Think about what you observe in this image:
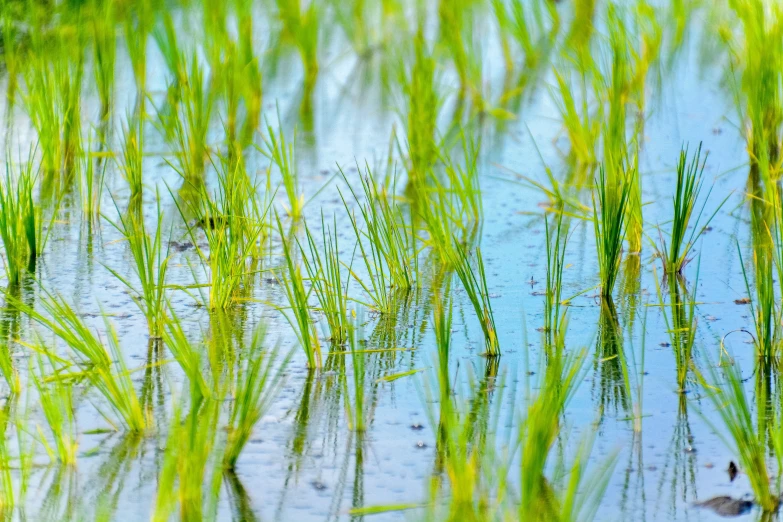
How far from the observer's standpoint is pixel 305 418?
242 centimetres

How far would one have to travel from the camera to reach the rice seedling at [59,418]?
2.14 meters

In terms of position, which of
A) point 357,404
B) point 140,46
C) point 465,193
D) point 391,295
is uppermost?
point 140,46

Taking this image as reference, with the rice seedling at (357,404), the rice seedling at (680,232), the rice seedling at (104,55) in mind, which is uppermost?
the rice seedling at (104,55)

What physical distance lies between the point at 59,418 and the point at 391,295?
1196 mm

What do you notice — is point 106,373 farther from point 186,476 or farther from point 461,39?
point 461,39

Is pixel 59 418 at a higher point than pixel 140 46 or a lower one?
lower

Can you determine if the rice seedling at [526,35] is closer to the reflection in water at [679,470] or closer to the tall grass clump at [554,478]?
the reflection in water at [679,470]

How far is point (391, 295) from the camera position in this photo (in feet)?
10.3

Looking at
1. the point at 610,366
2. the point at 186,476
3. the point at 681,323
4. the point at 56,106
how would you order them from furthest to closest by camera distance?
the point at 56,106, the point at 681,323, the point at 610,366, the point at 186,476

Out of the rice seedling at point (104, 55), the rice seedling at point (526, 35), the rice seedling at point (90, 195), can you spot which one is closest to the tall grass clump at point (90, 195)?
the rice seedling at point (90, 195)

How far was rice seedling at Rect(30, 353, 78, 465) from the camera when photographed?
84.2 inches

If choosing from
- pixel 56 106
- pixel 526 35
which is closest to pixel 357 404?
pixel 56 106

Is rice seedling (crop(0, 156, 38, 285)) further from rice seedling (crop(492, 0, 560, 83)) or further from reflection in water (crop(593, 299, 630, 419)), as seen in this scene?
rice seedling (crop(492, 0, 560, 83))

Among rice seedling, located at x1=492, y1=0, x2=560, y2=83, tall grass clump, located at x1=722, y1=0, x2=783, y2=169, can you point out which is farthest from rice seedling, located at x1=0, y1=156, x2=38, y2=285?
rice seedling, located at x1=492, y1=0, x2=560, y2=83
